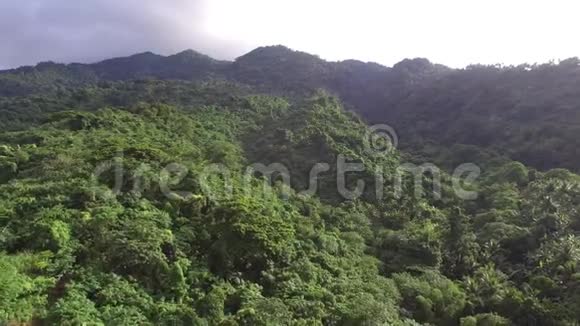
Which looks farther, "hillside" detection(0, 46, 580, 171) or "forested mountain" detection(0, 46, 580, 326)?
"hillside" detection(0, 46, 580, 171)

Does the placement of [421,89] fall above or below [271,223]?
above

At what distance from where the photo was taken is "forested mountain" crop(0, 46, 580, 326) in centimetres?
1394

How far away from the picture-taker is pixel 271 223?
18.9m

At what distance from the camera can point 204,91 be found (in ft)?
188

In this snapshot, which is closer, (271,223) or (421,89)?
(271,223)

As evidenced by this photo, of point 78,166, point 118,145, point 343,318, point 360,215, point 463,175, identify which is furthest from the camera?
point 463,175

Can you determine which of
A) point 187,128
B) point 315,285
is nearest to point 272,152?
point 187,128

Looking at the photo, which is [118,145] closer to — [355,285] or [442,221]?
[355,285]

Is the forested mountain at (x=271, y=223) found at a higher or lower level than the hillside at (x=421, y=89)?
lower

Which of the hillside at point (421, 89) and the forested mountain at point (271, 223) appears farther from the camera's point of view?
the hillside at point (421, 89)

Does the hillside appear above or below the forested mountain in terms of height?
above

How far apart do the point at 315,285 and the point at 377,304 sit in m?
2.31

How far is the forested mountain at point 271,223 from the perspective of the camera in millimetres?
13938

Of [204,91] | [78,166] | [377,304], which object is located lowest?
[377,304]
